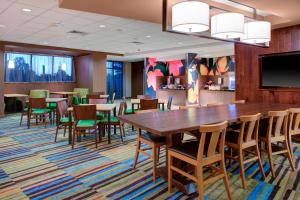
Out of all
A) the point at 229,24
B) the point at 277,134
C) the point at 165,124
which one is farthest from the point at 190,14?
the point at 277,134

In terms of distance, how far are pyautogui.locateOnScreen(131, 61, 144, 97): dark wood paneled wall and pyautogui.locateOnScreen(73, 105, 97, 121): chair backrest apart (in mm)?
11020

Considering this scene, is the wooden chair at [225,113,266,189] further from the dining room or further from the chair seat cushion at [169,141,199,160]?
the chair seat cushion at [169,141,199,160]

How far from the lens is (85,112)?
4207 mm

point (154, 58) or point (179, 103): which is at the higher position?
point (154, 58)

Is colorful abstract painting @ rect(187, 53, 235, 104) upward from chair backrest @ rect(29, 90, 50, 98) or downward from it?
upward

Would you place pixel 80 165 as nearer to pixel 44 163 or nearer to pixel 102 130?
pixel 44 163

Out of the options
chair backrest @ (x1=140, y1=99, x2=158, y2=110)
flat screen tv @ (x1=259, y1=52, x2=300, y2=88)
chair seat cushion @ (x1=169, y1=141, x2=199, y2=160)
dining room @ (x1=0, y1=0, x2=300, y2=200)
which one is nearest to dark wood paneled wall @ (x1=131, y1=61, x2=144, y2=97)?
dining room @ (x1=0, y1=0, x2=300, y2=200)

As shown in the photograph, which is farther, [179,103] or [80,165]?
[179,103]

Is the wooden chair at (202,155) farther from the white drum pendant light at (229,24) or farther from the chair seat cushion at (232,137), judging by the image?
the white drum pendant light at (229,24)

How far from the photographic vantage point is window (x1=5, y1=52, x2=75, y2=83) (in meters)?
9.64

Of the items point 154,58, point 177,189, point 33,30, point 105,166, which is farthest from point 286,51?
point 154,58

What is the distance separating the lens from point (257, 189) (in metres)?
2.65

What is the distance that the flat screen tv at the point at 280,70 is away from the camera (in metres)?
4.61

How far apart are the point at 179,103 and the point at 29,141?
307 inches
